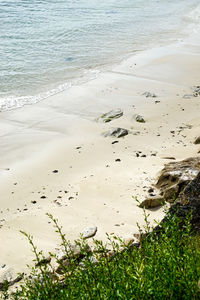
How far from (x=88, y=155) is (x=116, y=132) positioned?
1479 millimetres

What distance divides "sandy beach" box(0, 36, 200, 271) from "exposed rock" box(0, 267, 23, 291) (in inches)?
6.2

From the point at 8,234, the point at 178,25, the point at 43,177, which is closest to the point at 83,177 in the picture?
the point at 43,177

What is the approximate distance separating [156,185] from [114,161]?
181 centimetres

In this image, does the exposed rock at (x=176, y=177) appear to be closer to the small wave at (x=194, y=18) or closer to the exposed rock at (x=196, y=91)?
the exposed rock at (x=196, y=91)

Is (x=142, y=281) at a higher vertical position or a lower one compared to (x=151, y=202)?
higher

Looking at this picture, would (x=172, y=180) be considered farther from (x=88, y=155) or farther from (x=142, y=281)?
(x=142, y=281)

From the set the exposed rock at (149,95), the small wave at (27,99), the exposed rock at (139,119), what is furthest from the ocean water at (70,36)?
the exposed rock at (139,119)

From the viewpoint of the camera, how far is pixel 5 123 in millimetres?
12547

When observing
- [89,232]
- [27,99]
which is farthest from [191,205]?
[27,99]

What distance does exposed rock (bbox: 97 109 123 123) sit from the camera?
12449 mm

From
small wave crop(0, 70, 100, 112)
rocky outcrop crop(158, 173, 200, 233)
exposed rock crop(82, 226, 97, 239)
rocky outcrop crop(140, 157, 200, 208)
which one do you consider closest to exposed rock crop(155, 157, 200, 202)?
rocky outcrop crop(140, 157, 200, 208)

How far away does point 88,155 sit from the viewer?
32.5 feet

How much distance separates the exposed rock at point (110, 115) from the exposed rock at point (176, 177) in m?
4.74

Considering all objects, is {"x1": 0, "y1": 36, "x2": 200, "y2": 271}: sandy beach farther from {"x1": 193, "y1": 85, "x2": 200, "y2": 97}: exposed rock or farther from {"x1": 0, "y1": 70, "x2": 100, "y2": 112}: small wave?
{"x1": 0, "y1": 70, "x2": 100, "y2": 112}: small wave
